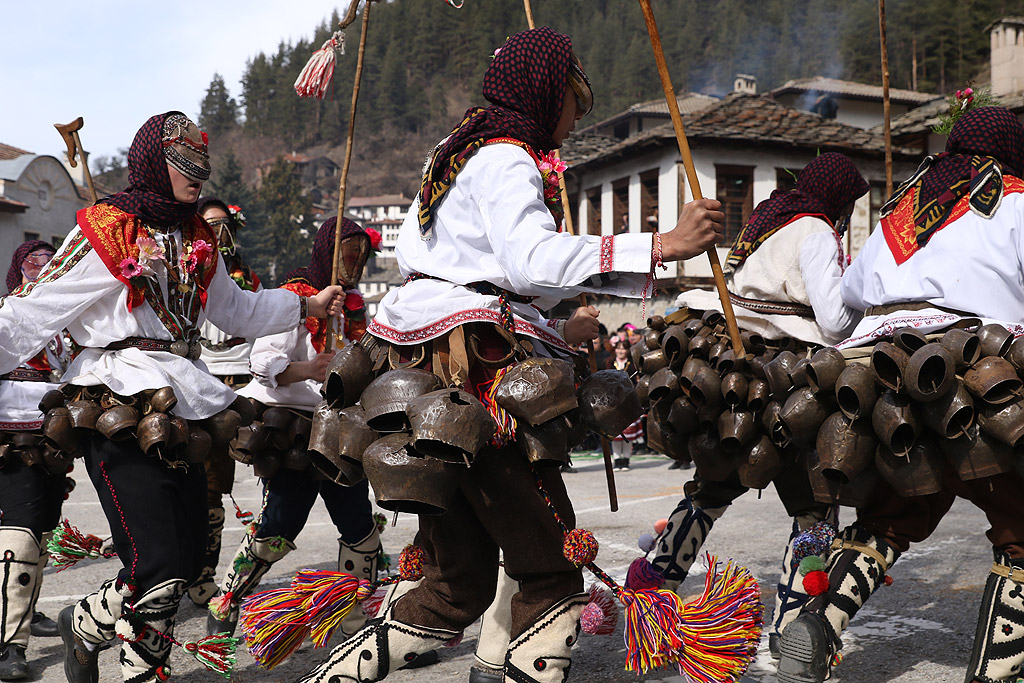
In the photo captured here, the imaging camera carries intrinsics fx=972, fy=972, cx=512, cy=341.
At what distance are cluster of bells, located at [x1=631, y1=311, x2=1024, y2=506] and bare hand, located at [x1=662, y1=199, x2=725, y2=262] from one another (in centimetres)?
87

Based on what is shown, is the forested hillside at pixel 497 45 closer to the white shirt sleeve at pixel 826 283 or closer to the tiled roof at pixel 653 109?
the tiled roof at pixel 653 109

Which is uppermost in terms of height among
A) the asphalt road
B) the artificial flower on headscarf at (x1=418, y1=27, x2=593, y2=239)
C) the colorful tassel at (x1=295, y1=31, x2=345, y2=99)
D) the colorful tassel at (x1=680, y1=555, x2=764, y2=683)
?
the colorful tassel at (x1=295, y1=31, x2=345, y2=99)

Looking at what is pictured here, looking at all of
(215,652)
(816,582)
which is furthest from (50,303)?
(816,582)

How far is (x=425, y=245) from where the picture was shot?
2.95 m

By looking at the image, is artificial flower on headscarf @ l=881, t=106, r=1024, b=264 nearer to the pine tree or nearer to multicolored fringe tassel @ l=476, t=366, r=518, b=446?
multicolored fringe tassel @ l=476, t=366, r=518, b=446

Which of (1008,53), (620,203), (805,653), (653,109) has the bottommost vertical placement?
(805,653)

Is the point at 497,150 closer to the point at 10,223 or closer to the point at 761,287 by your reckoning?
the point at 761,287

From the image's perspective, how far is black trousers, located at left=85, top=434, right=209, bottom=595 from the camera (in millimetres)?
3566

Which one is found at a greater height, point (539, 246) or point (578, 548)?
point (539, 246)

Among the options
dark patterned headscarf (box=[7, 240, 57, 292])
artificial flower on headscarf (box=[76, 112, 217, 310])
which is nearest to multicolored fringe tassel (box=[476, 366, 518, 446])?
artificial flower on headscarf (box=[76, 112, 217, 310])

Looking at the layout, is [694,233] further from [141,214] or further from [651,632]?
[141,214]

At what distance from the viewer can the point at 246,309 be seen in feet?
14.1

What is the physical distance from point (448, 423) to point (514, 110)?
1.01 metres

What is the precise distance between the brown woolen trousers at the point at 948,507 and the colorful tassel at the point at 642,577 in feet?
3.27
